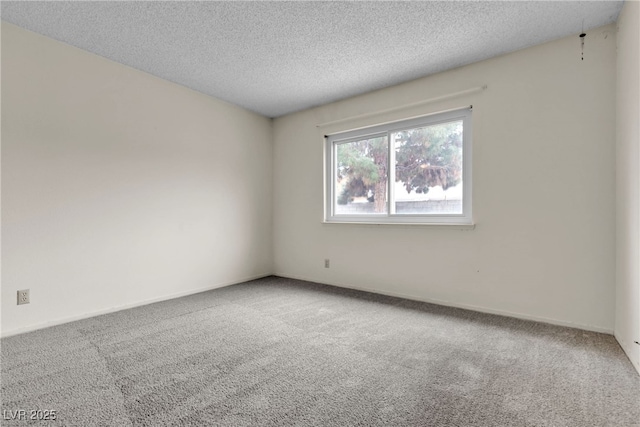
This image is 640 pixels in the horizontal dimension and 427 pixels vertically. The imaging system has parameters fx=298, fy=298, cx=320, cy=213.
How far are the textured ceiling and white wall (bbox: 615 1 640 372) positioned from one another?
34cm

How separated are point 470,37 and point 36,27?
11.5 ft

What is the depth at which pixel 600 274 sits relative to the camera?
91.8 inches

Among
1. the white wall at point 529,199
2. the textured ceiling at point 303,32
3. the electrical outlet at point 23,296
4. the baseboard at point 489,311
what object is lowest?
the baseboard at point 489,311

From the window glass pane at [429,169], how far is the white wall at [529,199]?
21cm

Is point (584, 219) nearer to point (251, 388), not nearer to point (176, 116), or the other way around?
point (251, 388)

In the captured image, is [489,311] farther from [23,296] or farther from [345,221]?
[23,296]

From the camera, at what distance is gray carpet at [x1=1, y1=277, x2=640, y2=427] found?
4.59ft

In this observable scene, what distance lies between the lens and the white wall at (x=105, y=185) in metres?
2.39

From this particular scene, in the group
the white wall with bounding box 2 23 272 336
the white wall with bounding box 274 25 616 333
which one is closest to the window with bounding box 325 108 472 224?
the white wall with bounding box 274 25 616 333

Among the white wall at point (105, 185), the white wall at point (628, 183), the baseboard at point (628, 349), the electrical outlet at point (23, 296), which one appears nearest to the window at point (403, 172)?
the white wall at point (628, 183)

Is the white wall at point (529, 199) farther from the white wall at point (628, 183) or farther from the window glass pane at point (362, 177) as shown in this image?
the window glass pane at point (362, 177)

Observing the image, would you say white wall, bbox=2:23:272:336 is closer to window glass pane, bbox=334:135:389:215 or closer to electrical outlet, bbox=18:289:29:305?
electrical outlet, bbox=18:289:29:305

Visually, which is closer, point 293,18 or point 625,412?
point 625,412

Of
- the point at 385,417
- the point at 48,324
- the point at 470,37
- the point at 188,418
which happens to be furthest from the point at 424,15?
the point at 48,324
